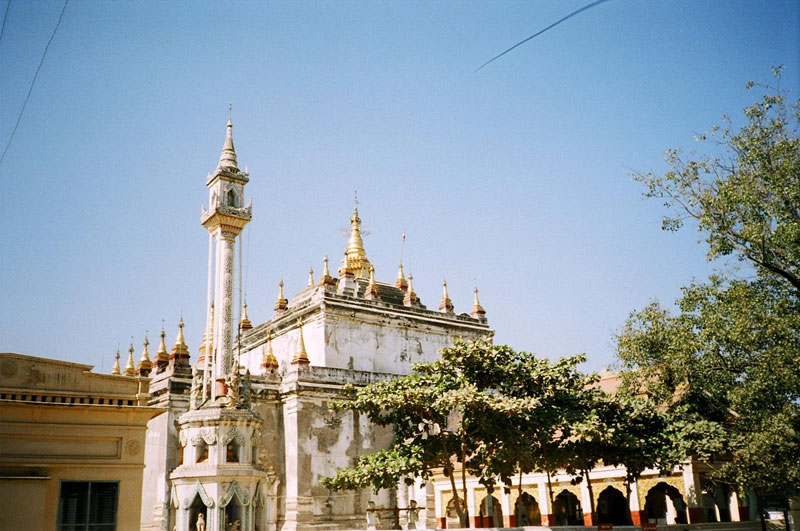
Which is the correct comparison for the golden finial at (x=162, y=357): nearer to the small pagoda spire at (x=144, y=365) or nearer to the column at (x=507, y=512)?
the small pagoda spire at (x=144, y=365)

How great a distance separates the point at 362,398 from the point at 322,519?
988cm

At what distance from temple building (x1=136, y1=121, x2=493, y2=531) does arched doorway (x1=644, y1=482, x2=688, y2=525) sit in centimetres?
1062

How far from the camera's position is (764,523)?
92.3 feet

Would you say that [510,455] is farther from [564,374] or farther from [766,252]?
[766,252]

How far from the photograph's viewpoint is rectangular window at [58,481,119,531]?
17.2 meters

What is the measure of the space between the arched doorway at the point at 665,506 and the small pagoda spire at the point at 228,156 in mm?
22820

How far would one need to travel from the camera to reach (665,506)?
125ft

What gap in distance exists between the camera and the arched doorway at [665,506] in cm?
3048

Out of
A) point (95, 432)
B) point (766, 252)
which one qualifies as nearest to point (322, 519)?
point (95, 432)

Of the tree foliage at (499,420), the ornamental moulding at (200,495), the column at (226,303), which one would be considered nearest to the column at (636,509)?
the tree foliage at (499,420)

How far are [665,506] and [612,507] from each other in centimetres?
258

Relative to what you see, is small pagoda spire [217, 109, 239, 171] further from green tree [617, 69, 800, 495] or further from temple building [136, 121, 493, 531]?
green tree [617, 69, 800, 495]

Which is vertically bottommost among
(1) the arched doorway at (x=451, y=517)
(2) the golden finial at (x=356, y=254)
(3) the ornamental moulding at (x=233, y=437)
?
(1) the arched doorway at (x=451, y=517)

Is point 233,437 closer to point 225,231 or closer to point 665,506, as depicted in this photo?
point 225,231
